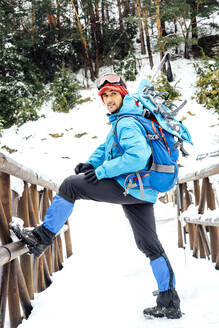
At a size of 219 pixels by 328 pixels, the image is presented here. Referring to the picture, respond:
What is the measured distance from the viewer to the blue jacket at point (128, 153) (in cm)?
205

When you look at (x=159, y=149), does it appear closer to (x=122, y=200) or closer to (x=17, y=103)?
(x=122, y=200)

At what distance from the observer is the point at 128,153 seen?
6.75ft

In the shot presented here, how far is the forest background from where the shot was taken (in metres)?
14.0

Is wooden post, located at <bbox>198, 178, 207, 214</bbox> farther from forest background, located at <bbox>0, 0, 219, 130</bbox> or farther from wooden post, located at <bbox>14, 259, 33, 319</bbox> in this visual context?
forest background, located at <bbox>0, 0, 219, 130</bbox>

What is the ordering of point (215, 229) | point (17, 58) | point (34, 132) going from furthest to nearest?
point (17, 58) < point (34, 132) < point (215, 229)

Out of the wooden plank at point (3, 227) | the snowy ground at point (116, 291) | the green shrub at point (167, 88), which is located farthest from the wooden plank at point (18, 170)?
the green shrub at point (167, 88)

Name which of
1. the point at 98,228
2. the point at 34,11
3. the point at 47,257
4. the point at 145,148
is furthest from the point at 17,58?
the point at 145,148

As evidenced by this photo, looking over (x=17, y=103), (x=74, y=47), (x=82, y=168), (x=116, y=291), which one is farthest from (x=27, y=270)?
(x=74, y=47)

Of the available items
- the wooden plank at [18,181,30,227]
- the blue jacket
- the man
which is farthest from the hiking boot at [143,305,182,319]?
the wooden plank at [18,181,30,227]

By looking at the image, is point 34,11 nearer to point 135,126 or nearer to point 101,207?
point 101,207

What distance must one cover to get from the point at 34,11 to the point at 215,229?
1928 centimetres

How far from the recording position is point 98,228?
6.68 meters

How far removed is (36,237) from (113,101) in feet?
3.87

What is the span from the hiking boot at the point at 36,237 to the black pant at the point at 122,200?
0.29m
